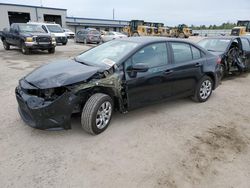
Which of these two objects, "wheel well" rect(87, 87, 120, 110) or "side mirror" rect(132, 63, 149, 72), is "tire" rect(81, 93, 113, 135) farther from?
"side mirror" rect(132, 63, 149, 72)

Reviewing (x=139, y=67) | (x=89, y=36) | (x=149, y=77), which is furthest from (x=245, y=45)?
(x=89, y=36)

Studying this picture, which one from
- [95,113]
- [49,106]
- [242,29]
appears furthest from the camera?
[242,29]

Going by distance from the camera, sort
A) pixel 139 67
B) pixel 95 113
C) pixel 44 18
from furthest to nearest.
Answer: pixel 44 18 → pixel 139 67 → pixel 95 113

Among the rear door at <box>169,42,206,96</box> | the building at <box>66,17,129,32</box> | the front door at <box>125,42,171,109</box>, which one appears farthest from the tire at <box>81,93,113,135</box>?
the building at <box>66,17,129,32</box>

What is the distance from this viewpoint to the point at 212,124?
4164mm

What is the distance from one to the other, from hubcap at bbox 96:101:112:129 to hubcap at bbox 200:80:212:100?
258cm

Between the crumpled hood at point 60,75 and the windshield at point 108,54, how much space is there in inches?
9.6

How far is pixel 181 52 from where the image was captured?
15.3ft

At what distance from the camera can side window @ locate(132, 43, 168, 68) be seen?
393 centimetres

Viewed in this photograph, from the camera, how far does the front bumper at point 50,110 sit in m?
3.15

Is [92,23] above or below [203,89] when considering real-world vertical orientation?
above

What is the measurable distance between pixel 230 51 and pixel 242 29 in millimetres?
23203

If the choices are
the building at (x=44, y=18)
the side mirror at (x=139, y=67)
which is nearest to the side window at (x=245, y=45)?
the side mirror at (x=139, y=67)

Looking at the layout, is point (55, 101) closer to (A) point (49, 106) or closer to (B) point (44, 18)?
(A) point (49, 106)
